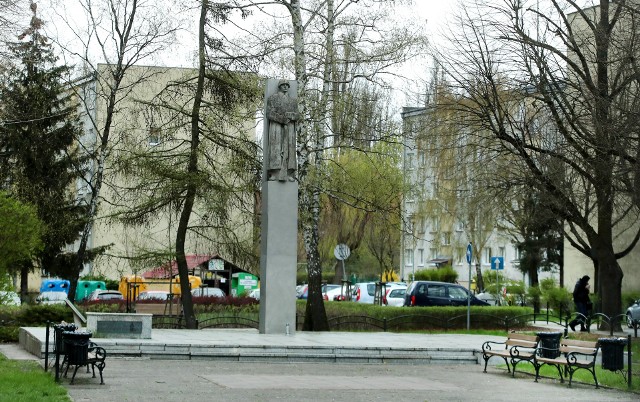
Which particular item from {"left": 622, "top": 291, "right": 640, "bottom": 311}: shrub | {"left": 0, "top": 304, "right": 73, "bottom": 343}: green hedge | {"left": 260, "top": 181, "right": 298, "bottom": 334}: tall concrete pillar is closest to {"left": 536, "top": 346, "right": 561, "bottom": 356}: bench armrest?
{"left": 260, "top": 181, "right": 298, "bottom": 334}: tall concrete pillar

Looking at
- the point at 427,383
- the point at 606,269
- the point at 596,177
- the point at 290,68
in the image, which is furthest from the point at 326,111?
the point at 427,383

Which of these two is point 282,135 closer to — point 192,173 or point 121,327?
point 192,173

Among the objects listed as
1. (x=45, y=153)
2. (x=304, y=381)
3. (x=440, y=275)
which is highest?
(x=45, y=153)

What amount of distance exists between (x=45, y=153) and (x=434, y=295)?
16453 mm

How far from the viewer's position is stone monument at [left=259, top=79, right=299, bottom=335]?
81.2 feet

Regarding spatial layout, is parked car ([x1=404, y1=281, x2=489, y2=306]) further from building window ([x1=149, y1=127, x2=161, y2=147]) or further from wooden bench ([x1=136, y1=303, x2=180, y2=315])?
building window ([x1=149, y1=127, x2=161, y2=147])

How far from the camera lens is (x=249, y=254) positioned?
96.0 ft

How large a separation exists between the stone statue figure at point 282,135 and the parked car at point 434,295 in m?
14.4

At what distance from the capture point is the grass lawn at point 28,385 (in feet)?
42.9

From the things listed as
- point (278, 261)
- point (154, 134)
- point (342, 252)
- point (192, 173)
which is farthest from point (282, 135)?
point (342, 252)

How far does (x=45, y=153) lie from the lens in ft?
134

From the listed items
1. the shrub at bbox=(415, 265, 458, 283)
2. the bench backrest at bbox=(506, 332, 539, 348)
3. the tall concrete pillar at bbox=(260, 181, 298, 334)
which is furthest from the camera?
the shrub at bbox=(415, 265, 458, 283)

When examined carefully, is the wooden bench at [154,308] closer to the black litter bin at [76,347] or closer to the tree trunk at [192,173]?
the tree trunk at [192,173]

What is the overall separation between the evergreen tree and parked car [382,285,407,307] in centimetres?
1337
